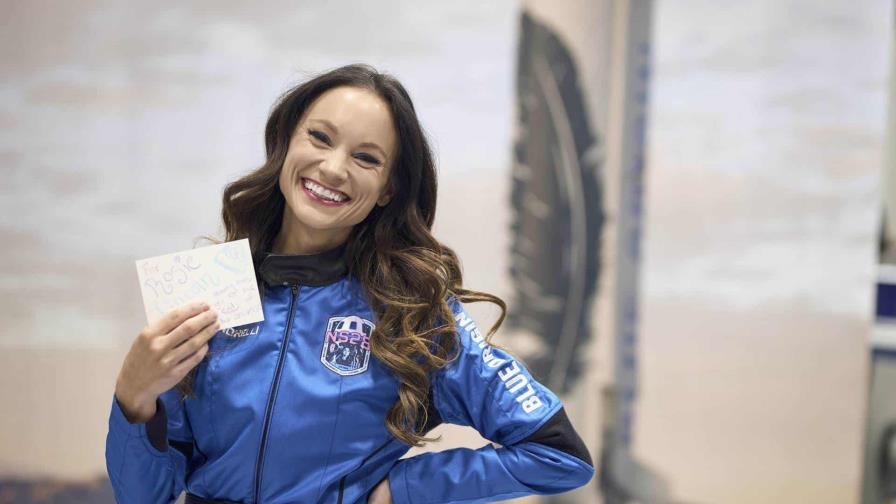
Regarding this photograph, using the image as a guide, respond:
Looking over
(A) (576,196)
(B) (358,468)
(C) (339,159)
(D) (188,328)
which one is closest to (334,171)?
(C) (339,159)

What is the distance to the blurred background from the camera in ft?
8.97

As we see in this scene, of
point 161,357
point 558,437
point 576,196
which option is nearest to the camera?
point 161,357

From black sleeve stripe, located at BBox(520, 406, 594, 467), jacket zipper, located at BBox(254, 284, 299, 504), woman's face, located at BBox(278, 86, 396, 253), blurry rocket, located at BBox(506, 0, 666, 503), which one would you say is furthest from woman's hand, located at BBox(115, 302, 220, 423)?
blurry rocket, located at BBox(506, 0, 666, 503)

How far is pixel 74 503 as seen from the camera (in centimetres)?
276

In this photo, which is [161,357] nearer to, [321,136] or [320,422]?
[320,422]

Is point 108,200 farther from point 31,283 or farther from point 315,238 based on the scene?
point 315,238

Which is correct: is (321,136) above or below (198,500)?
above

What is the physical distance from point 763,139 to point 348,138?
2.11m

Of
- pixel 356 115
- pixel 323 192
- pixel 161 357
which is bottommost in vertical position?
pixel 161 357

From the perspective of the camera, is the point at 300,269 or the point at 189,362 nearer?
the point at 189,362

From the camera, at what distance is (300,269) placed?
1163 millimetres

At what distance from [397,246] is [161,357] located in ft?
1.22

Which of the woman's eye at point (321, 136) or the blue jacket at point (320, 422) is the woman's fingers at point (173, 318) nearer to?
the blue jacket at point (320, 422)

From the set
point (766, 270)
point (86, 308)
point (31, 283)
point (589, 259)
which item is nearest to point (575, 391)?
point (589, 259)
